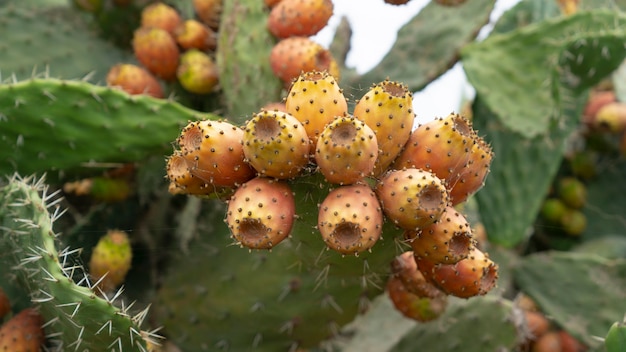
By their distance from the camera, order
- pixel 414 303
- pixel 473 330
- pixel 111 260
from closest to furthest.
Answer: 1. pixel 414 303
2. pixel 111 260
3. pixel 473 330

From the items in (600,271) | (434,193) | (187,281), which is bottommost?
(600,271)

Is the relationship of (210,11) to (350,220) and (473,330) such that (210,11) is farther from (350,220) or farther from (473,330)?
(350,220)

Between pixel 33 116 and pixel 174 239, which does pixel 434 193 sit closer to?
pixel 33 116

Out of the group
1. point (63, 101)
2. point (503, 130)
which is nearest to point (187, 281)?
point (63, 101)

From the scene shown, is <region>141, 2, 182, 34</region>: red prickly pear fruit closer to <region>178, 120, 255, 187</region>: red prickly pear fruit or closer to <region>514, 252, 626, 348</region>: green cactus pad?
<region>178, 120, 255, 187</region>: red prickly pear fruit

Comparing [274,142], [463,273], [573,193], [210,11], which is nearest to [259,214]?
[274,142]

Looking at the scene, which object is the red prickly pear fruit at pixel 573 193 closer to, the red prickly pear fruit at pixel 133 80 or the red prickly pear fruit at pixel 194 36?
the red prickly pear fruit at pixel 194 36
